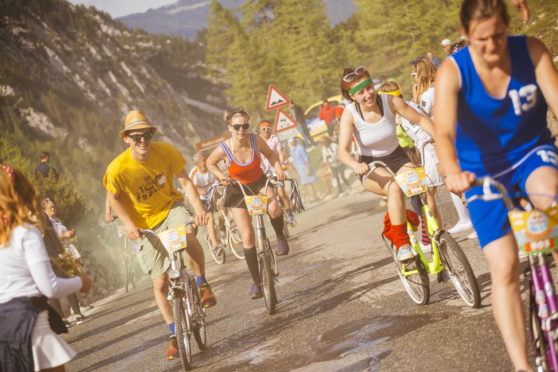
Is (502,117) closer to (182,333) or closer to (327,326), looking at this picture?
(327,326)

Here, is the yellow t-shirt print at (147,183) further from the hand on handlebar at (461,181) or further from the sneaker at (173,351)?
the hand on handlebar at (461,181)

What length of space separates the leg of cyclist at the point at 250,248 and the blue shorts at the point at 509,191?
15.8 ft

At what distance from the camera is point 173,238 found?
21.0ft

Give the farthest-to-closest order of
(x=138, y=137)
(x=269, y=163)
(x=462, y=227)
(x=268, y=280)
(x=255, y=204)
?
(x=269, y=163)
(x=462, y=227)
(x=255, y=204)
(x=268, y=280)
(x=138, y=137)

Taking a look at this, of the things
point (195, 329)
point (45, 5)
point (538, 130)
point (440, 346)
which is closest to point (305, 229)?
point (195, 329)

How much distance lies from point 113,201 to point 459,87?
4.14 m

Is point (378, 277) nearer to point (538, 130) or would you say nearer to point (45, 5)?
point (538, 130)

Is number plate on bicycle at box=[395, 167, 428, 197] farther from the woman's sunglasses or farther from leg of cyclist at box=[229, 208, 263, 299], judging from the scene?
leg of cyclist at box=[229, 208, 263, 299]

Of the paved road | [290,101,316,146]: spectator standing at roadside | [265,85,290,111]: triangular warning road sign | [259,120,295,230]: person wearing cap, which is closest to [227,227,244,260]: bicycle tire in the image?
[259,120,295,230]: person wearing cap

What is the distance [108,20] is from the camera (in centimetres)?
8250

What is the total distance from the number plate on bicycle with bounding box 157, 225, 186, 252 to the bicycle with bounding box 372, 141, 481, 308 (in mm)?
1895

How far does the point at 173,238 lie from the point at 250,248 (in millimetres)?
1845

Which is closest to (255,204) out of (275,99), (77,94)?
(275,99)

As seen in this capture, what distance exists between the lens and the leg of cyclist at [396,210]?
5.89 meters
